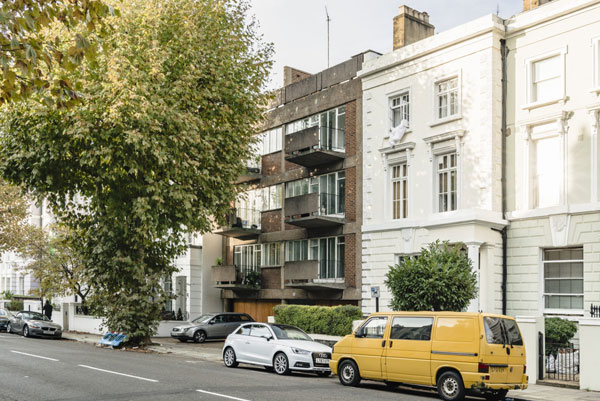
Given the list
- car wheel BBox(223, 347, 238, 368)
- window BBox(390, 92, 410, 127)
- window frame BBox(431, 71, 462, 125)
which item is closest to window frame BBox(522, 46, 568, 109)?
window frame BBox(431, 71, 462, 125)

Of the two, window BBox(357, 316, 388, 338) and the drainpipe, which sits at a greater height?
the drainpipe

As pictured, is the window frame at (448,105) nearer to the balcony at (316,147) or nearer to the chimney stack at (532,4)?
the chimney stack at (532,4)

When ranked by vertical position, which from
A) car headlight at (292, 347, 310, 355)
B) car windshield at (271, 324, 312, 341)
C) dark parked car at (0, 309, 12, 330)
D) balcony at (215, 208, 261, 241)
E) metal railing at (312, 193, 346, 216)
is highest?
metal railing at (312, 193, 346, 216)

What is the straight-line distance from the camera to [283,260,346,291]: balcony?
30.9 m

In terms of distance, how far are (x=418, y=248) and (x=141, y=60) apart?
40.3 feet

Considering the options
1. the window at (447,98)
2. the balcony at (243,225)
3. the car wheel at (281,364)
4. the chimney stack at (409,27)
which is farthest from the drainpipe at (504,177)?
the balcony at (243,225)

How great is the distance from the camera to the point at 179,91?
2438 cm

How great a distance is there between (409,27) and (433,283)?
49.1 feet

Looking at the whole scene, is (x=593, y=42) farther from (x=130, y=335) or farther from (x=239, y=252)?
(x=239, y=252)

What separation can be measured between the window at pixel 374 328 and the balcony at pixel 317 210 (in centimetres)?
1467

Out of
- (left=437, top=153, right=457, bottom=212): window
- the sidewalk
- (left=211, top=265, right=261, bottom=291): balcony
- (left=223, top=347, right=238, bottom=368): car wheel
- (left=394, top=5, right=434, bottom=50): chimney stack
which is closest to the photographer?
the sidewalk

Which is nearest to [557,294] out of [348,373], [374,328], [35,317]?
[374,328]

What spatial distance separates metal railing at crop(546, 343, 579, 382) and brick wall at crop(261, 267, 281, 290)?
19057 millimetres

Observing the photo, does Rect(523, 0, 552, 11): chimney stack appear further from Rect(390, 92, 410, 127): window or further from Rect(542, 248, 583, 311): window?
Rect(542, 248, 583, 311): window
